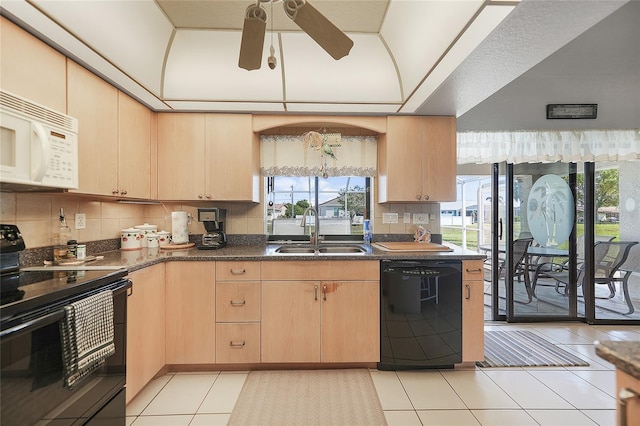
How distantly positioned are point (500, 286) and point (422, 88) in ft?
8.71

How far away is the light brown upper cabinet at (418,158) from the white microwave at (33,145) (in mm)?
2345

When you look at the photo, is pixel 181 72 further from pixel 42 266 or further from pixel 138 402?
pixel 138 402

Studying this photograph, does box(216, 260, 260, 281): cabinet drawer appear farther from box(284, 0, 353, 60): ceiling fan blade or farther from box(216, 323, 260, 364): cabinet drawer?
box(284, 0, 353, 60): ceiling fan blade

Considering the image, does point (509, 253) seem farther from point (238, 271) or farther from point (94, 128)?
point (94, 128)

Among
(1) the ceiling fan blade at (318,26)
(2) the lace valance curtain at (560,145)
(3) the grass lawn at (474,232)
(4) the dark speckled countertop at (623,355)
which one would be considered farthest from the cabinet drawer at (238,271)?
(3) the grass lawn at (474,232)

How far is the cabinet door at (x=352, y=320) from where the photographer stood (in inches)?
88.9

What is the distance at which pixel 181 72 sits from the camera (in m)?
2.36

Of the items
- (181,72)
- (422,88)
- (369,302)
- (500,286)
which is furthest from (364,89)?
(500,286)

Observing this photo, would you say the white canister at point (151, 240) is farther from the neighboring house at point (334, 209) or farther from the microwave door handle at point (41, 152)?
the neighboring house at point (334, 209)

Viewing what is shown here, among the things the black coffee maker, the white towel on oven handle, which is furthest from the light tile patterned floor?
the black coffee maker

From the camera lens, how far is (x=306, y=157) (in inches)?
117

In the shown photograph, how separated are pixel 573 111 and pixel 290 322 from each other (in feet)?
12.4

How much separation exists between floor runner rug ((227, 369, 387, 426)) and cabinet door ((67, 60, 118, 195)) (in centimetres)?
178

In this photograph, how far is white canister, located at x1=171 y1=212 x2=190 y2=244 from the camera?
264 centimetres
